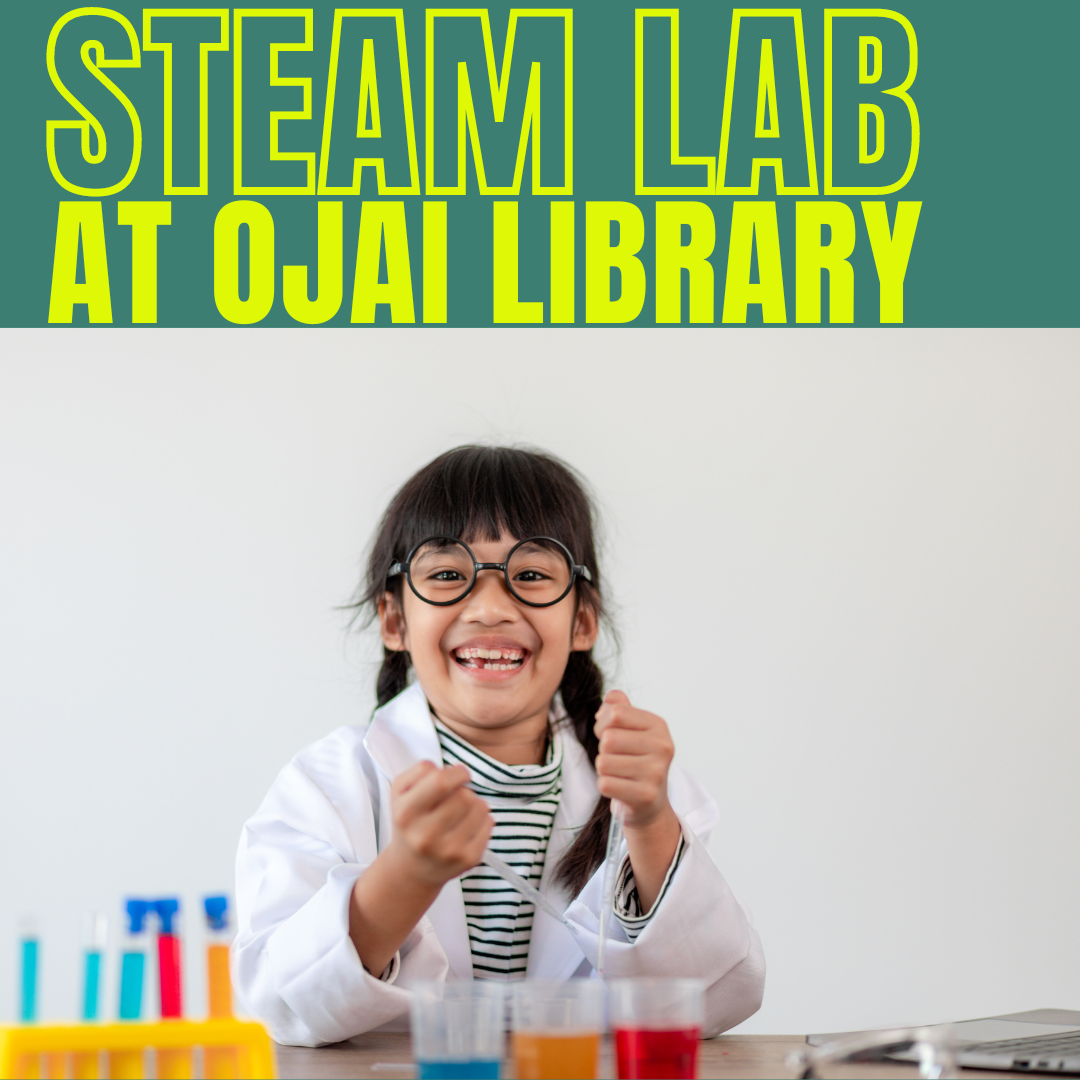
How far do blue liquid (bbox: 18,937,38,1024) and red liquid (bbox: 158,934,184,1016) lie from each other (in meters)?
0.08

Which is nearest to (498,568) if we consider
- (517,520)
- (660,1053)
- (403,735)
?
(517,520)

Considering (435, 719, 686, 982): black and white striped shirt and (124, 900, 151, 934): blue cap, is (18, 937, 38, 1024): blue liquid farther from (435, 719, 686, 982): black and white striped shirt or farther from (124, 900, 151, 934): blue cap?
(435, 719, 686, 982): black and white striped shirt

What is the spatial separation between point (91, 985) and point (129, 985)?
21 millimetres

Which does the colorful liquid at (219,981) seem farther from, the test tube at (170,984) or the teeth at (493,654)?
the teeth at (493,654)

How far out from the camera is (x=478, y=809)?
3.04 ft

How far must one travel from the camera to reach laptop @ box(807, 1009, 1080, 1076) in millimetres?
896

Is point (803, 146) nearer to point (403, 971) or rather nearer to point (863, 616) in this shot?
point (863, 616)

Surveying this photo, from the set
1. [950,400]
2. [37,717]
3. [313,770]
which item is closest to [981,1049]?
[313,770]

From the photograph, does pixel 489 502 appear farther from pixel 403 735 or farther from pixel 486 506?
pixel 403 735

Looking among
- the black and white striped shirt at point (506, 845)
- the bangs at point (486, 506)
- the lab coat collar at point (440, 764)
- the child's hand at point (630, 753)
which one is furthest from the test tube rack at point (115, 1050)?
the bangs at point (486, 506)

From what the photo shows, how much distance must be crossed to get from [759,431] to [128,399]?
50.7 inches

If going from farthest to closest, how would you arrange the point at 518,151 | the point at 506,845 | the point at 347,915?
the point at 518,151, the point at 506,845, the point at 347,915

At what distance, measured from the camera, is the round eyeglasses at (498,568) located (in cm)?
142

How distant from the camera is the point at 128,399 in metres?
2.57
